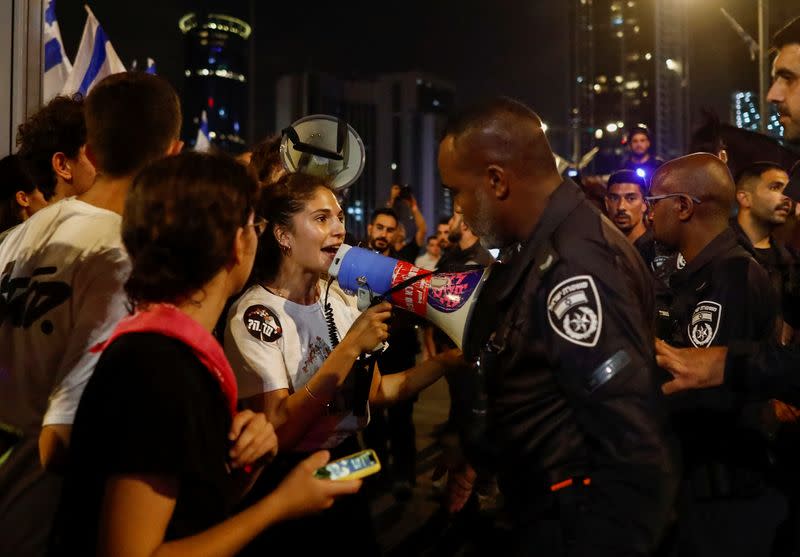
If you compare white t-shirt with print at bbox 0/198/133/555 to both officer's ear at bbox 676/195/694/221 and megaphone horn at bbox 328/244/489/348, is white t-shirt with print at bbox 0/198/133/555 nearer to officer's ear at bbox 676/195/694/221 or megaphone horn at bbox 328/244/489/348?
megaphone horn at bbox 328/244/489/348

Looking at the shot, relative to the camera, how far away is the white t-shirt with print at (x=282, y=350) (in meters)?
3.11

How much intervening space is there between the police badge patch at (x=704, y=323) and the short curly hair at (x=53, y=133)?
308 cm

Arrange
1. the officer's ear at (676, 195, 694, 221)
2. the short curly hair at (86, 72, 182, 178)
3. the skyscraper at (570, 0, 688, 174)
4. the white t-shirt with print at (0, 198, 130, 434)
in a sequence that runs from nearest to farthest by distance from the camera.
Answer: the white t-shirt with print at (0, 198, 130, 434) → the short curly hair at (86, 72, 182, 178) → the officer's ear at (676, 195, 694, 221) → the skyscraper at (570, 0, 688, 174)

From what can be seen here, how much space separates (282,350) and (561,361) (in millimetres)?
1574

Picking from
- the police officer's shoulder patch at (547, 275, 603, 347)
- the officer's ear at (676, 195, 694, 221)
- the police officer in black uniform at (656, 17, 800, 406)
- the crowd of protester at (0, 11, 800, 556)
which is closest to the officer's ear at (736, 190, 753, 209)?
the crowd of protester at (0, 11, 800, 556)

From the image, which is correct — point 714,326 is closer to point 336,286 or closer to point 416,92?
point 336,286

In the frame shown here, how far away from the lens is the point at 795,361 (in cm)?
302

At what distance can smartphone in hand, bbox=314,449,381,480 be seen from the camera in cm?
187

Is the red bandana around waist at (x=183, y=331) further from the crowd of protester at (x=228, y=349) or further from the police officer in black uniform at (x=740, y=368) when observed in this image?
the police officer in black uniform at (x=740, y=368)

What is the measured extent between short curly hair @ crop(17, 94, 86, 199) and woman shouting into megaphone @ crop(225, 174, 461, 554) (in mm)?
1002

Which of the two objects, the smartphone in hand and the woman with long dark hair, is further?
the smartphone in hand

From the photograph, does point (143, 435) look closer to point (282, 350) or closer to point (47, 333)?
point (47, 333)

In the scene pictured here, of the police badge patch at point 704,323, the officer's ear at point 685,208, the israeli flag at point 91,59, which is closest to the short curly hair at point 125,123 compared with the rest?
the police badge patch at point 704,323

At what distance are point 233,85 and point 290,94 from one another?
121 m
